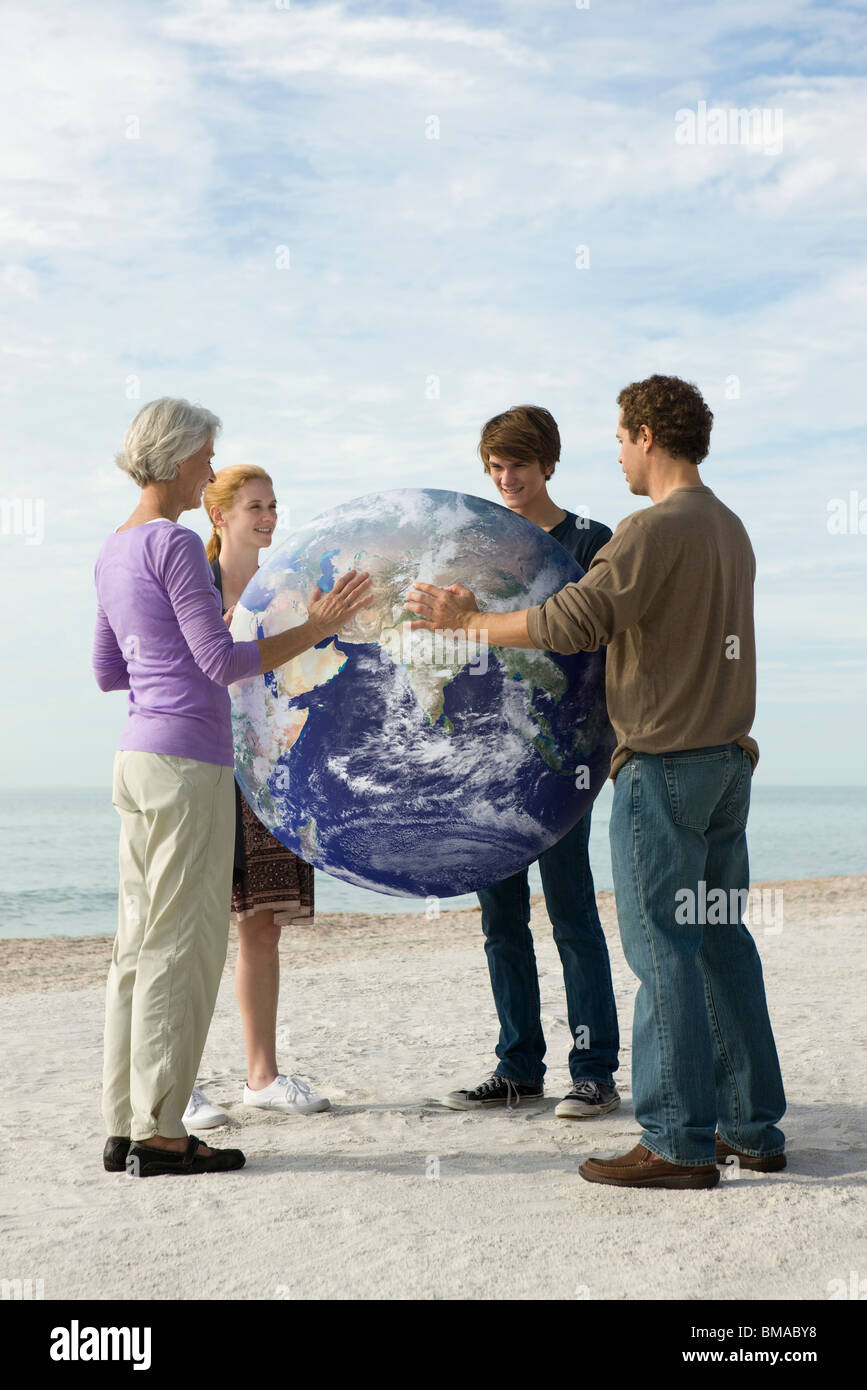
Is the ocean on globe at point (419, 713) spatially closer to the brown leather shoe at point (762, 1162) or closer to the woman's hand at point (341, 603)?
the woman's hand at point (341, 603)

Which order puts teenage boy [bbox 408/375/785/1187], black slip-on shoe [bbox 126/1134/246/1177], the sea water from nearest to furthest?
1. teenage boy [bbox 408/375/785/1187]
2. black slip-on shoe [bbox 126/1134/246/1177]
3. the sea water

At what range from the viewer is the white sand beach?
10.7 feet

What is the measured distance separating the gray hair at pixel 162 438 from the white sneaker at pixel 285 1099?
8.74ft

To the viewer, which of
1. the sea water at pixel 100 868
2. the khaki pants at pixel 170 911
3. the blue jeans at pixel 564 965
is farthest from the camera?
the sea water at pixel 100 868

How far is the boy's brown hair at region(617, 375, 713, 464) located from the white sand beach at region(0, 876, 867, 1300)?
248cm

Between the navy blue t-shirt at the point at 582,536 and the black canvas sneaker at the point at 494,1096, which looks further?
the black canvas sneaker at the point at 494,1096

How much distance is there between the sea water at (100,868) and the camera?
74.7 feet

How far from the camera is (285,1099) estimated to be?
16.9 ft

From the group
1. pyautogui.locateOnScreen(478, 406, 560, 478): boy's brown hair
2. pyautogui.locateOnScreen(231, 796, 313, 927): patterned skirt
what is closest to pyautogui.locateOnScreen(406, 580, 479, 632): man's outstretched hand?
pyautogui.locateOnScreen(478, 406, 560, 478): boy's brown hair

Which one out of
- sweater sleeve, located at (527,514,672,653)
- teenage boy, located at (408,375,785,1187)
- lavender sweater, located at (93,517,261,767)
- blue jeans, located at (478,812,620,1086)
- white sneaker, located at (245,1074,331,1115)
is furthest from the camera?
white sneaker, located at (245,1074,331,1115)

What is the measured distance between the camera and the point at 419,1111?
517cm

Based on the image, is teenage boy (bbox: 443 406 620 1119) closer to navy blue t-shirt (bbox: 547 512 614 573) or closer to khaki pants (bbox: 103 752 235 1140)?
navy blue t-shirt (bbox: 547 512 614 573)

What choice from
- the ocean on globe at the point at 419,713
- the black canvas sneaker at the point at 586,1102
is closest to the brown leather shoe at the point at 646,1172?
the black canvas sneaker at the point at 586,1102

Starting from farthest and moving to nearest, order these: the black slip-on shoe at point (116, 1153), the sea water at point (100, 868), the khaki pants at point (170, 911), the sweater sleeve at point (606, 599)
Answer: the sea water at point (100, 868)
the black slip-on shoe at point (116, 1153)
the khaki pants at point (170, 911)
the sweater sleeve at point (606, 599)
